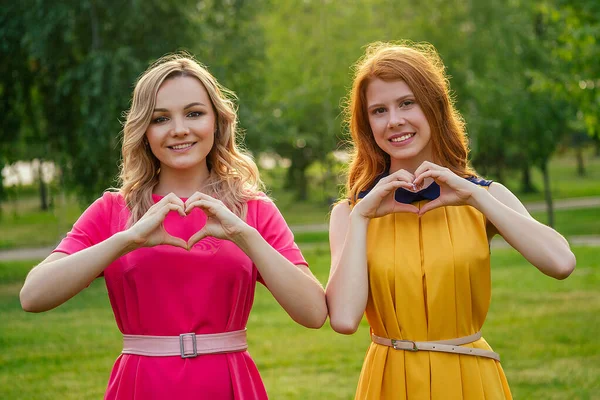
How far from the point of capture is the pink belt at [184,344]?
3289 millimetres

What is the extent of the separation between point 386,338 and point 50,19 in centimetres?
1182

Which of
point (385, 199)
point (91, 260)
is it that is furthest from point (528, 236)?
point (91, 260)

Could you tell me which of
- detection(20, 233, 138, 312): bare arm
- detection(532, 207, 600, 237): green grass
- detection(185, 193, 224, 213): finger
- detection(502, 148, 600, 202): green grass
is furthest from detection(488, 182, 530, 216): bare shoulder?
detection(502, 148, 600, 202): green grass

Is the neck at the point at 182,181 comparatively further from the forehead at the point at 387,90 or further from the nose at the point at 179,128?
the forehead at the point at 387,90

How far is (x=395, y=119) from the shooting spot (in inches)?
136

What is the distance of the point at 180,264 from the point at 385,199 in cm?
88

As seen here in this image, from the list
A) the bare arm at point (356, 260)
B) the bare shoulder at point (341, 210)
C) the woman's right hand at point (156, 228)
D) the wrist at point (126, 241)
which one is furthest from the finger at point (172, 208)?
the bare shoulder at point (341, 210)

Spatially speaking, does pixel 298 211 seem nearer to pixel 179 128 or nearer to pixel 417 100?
pixel 417 100

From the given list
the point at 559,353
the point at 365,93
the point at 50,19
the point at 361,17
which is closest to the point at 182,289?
the point at 365,93

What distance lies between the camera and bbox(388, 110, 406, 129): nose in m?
3.46

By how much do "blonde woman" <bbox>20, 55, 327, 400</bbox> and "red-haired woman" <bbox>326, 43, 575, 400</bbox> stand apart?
11.1 inches

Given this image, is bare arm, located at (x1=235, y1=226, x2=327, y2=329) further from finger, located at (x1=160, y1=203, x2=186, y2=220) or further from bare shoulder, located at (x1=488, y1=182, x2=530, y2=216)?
bare shoulder, located at (x1=488, y1=182, x2=530, y2=216)

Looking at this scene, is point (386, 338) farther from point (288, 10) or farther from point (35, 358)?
point (288, 10)

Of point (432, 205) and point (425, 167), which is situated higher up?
point (425, 167)
